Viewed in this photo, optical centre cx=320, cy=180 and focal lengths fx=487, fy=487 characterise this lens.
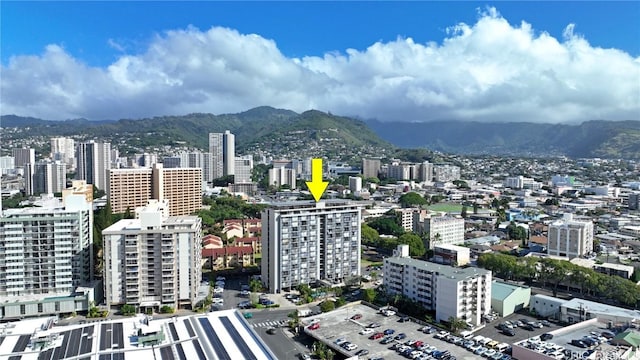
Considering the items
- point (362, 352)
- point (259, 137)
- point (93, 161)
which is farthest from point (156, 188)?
point (259, 137)

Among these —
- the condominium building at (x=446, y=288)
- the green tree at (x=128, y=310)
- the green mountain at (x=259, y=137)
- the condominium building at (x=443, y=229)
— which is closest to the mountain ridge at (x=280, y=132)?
the green mountain at (x=259, y=137)

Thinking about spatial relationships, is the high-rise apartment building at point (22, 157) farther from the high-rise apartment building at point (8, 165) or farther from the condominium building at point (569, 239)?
the condominium building at point (569, 239)

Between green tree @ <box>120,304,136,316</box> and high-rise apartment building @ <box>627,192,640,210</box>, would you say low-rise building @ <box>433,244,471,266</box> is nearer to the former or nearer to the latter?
green tree @ <box>120,304,136,316</box>

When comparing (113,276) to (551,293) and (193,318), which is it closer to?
(193,318)

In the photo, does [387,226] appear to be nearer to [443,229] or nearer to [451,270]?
[443,229]

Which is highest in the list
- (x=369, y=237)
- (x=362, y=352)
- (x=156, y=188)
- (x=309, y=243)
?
(x=156, y=188)

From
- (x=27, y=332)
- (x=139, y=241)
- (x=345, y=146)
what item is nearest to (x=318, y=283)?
(x=139, y=241)
